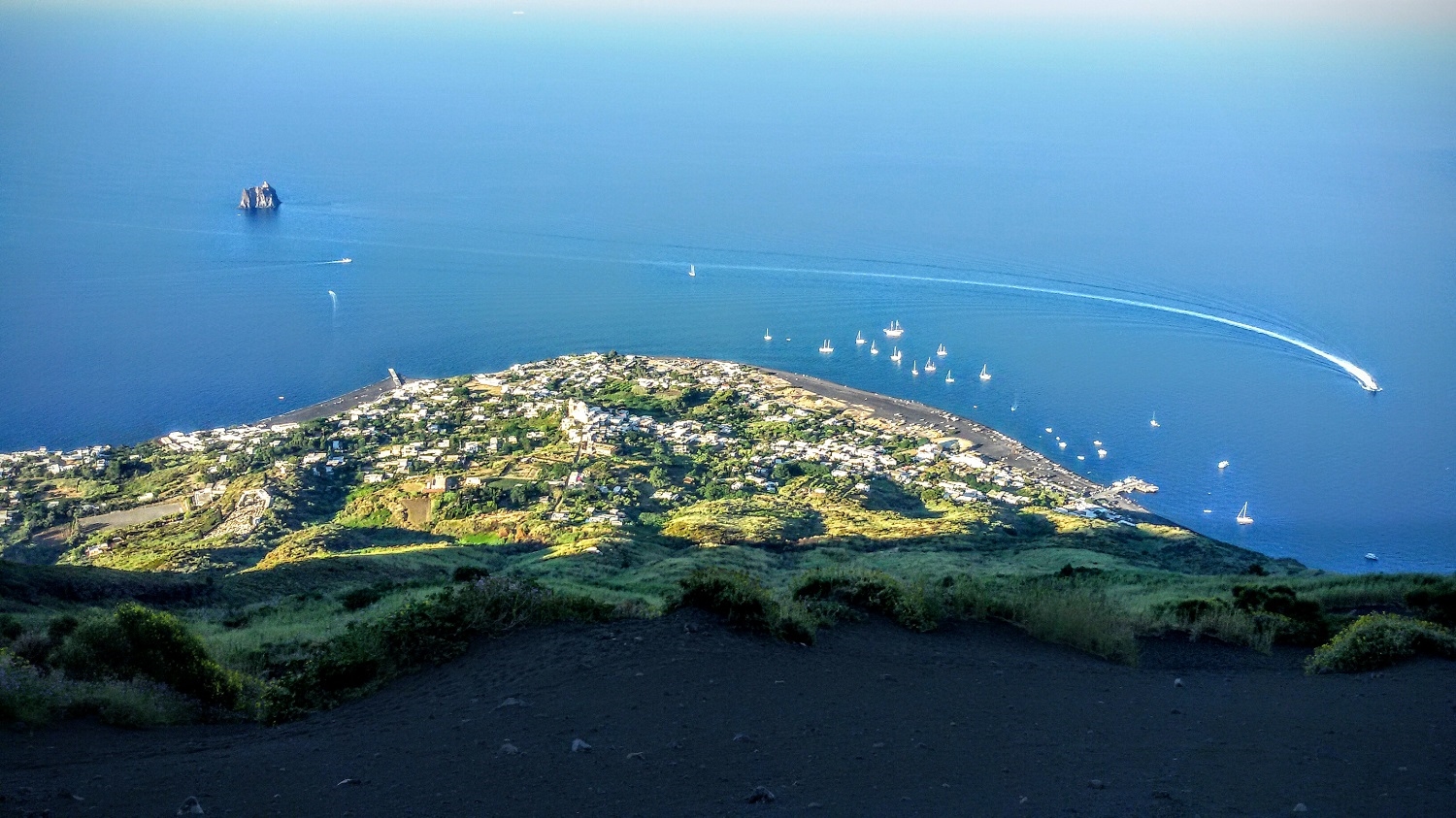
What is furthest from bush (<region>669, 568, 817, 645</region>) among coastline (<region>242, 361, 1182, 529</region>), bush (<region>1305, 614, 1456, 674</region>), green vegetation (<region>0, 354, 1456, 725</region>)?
coastline (<region>242, 361, 1182, 529</region>)

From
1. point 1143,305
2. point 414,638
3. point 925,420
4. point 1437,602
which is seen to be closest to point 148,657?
point 414,638

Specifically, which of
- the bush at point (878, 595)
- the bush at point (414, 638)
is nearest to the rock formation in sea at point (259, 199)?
the bush at point (414, 638)

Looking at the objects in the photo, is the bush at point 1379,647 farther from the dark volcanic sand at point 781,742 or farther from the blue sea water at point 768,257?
the blue sea water at point 768,257

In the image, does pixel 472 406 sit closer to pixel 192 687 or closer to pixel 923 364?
pixel 923 364

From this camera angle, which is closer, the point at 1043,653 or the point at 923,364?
the point at 1043,653

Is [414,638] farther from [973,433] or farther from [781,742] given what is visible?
[973,433]

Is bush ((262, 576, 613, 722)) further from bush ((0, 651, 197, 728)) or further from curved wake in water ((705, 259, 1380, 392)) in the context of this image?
curved wake in water ((705, 259, 1380, 392))

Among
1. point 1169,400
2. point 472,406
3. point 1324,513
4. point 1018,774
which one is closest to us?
point 1018,774

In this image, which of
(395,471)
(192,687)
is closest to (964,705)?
(192,687)
